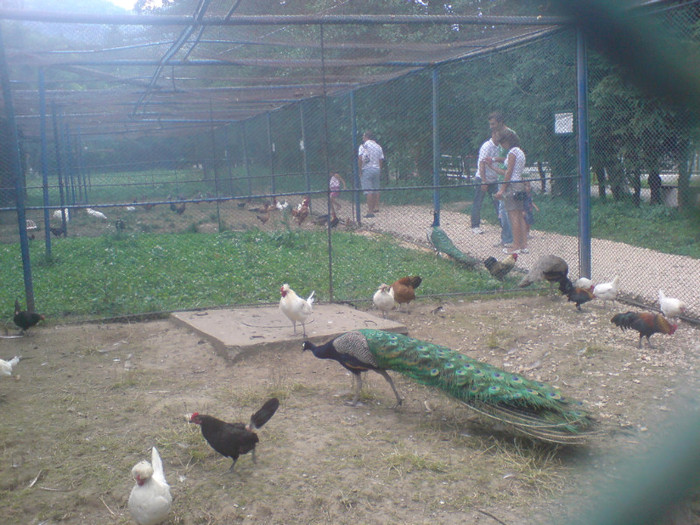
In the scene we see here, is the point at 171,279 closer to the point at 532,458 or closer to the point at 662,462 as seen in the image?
the point at 532,458

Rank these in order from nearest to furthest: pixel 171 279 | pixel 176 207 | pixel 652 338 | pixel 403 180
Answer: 1. pixel 652 338
2. pixel 171 279
3. pixel 403 180
4. pixel 176 207

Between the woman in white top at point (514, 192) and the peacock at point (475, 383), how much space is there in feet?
16.4

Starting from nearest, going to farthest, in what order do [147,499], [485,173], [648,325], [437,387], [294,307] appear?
1. [147,499]
2. [437,387]
3. [648,325]
4. [294,307]
5. [485,173]

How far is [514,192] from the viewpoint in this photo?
29.1 ft

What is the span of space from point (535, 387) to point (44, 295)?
20.2 feet

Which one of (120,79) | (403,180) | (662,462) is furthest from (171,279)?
(403,180)

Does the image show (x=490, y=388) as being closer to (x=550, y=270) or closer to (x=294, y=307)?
(x=294, y=307)

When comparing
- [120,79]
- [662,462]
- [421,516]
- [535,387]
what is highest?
[120,79]

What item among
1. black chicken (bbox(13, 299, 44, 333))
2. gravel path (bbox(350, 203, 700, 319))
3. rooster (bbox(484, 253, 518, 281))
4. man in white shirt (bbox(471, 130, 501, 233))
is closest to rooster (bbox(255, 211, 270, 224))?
gravel path (bbox(350, 203, 700, 319))

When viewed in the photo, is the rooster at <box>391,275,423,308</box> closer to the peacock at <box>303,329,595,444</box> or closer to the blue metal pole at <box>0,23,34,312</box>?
the peacock at <box>303,329,595,444</box>

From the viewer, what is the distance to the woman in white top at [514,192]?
885cm

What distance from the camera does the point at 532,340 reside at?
582 centimetres

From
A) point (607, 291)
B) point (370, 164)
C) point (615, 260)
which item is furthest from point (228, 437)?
point (370, 164)

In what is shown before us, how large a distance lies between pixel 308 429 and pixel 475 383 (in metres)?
1.11
